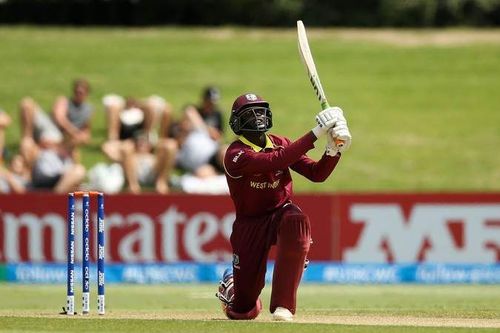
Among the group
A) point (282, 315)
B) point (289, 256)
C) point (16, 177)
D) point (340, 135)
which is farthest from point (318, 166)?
point (16, 177)

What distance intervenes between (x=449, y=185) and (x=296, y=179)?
233 centimetres

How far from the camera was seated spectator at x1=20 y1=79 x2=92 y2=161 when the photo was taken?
17.5 m

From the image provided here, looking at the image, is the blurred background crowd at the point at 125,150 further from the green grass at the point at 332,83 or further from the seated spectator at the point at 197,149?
the green grass at the point at 332,83

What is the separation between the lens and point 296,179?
1900 cm

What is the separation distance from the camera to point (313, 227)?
15.4 metres

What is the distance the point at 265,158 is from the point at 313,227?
6963mm

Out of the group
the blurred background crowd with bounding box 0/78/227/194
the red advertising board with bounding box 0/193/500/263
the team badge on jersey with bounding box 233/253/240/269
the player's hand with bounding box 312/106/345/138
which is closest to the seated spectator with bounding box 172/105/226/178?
the blurred background crowd with bounding box 0/78/227/194

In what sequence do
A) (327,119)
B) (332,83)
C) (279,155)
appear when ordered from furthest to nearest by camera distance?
1. (332,83)
2. (279,155)
3. (327,119)

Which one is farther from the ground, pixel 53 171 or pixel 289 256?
pixel 289 256

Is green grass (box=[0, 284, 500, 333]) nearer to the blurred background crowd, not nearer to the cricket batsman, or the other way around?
the cricket batsman

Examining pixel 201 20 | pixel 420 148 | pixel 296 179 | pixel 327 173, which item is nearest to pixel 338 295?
pixel 327 173

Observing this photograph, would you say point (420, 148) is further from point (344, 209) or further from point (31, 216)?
point (31, 216)

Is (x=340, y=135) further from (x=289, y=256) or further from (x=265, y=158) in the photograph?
(x=289, y=256)

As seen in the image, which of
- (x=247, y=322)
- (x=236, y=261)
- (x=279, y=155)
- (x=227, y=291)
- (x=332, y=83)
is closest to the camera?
(x=279, y=155)
